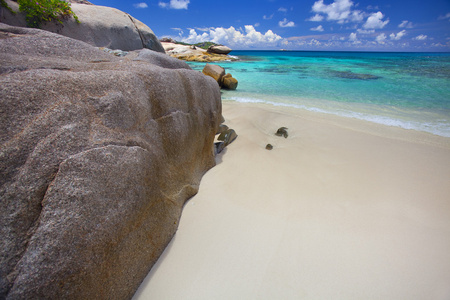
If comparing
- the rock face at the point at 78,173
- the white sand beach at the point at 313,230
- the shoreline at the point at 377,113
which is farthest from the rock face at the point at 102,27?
the white sand beach at the point at 313,230

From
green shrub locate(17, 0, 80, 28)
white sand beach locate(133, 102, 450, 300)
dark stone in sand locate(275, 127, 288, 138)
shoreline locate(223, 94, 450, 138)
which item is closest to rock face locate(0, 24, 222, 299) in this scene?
white sand beach locate(133, 102, 450, 300)

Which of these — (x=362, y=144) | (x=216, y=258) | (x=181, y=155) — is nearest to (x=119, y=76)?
(x=181, y=155)

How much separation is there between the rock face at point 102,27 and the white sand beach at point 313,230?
889cm

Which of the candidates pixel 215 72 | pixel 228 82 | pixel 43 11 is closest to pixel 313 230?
pixel 228 82

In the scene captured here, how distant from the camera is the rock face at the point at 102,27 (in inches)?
296

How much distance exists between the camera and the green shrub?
22.0 feet

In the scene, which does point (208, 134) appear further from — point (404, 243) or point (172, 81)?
point (404, 243)

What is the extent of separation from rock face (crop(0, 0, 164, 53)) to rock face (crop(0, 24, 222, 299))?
7.46 metres

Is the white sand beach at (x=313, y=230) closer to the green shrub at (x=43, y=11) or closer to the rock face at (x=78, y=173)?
the rock face at (x=78, y=173)

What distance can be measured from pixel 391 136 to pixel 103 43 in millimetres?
11606

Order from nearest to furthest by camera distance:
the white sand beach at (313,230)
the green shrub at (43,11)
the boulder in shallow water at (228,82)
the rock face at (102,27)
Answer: the white sand beach at (313,230) < the green shrub at (43,11) < the rock face at (102,27) < the boulder in shallow water at (228,82)

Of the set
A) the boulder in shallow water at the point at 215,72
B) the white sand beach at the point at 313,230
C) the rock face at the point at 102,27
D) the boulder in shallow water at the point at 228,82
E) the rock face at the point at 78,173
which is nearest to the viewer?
the rock face at the point at 78,173

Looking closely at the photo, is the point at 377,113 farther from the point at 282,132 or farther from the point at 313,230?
the point at 313,230

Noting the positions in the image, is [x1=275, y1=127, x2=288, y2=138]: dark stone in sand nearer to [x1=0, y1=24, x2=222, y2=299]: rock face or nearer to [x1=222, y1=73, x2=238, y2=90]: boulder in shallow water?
[x1=0, y1=24, x2=222, y2=299]: rock face
